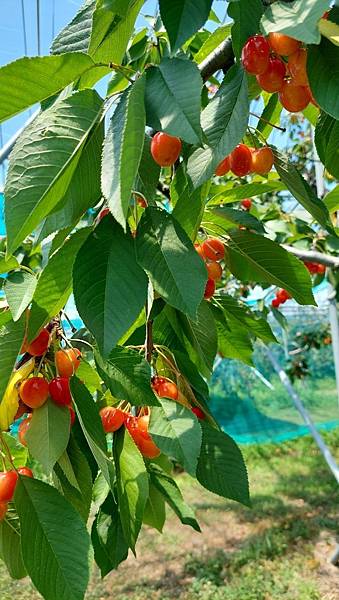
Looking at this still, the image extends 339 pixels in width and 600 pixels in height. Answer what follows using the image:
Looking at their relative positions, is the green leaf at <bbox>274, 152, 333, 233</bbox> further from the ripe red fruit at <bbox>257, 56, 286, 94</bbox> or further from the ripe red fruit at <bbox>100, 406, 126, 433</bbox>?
the ripe red fruit at <bbox>100, 406, 126, 433</bbox>

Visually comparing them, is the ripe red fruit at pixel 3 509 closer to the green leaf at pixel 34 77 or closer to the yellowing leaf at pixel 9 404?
the yellowing leaf at pixel 9 404

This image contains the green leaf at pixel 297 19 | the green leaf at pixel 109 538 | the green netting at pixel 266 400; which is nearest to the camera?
the green leaf at pixel 297 19


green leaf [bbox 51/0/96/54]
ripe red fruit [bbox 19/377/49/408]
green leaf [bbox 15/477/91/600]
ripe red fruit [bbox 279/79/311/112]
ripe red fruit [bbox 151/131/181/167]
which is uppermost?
green leaf [bbox 51/0/96/54]

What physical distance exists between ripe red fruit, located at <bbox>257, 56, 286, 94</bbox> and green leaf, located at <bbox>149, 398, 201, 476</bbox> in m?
0.28

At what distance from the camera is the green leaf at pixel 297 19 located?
0.31m

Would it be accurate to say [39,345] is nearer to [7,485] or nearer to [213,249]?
[7,485]

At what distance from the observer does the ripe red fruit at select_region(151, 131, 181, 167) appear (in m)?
0.45

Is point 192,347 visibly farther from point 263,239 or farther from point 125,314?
point 125,314

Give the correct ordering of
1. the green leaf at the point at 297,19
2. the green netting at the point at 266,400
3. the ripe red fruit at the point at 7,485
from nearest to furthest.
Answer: the green leaf at the point at 297,19 → the ripe red fruit at the point at 7,485 → the green netting at the point at 266,400

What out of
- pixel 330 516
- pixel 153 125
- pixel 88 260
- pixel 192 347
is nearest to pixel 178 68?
pixel 153 125

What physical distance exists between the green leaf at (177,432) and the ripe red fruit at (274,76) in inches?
11.1

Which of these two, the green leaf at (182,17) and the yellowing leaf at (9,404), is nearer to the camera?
the green leaf at (182,17)

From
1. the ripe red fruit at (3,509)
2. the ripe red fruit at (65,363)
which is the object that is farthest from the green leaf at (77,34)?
the ripe red fruit at (3,509)

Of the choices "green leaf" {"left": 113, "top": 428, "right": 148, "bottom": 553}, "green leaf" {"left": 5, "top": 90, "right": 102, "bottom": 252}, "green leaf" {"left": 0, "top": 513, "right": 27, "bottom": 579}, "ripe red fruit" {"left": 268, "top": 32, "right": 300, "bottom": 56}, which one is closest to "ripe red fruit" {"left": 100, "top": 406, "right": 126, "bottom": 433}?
"green leaf" {"left": 113, "top": 428, "right": 148, "bottom": 553}
